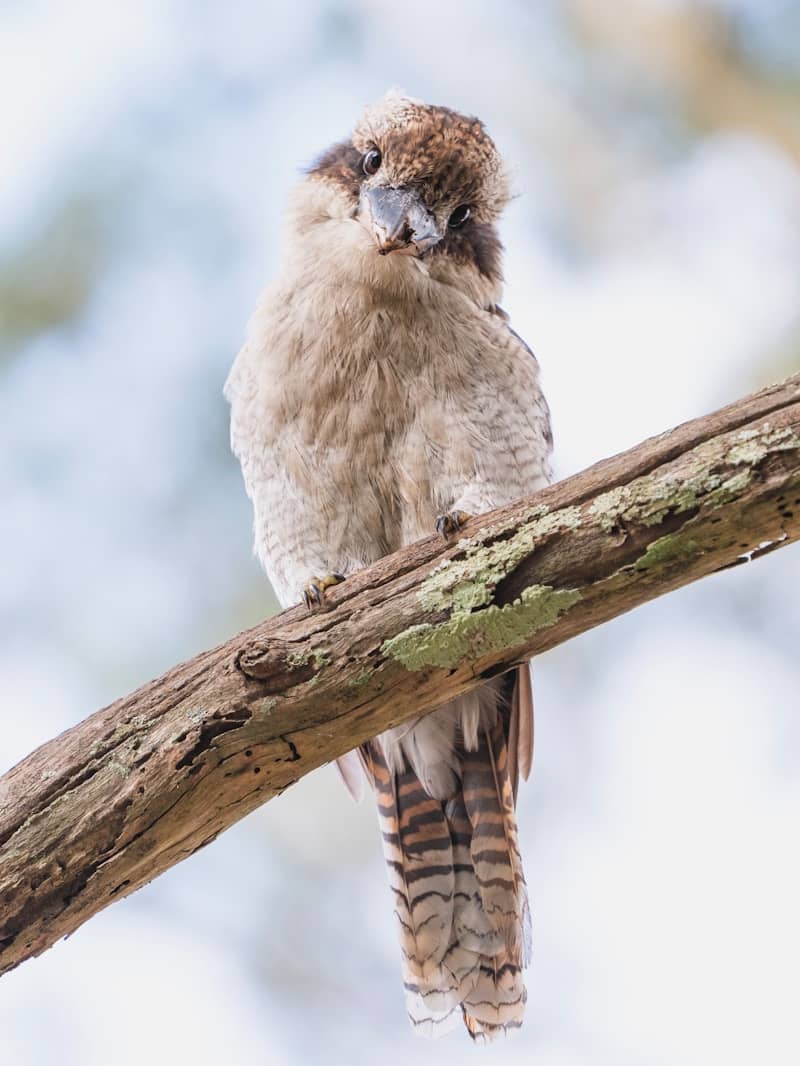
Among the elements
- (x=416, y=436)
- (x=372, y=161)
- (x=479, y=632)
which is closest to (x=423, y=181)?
(x=372, y=161)

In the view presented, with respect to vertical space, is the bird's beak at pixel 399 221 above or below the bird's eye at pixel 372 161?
below

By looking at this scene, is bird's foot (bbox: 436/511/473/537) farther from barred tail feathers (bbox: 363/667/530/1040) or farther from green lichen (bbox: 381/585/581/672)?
barred tail feathers (bbox: 363/667/530/1040)

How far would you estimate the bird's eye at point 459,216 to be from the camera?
3170 mm

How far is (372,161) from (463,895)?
1.97 meters

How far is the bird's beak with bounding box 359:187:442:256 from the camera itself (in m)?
2.84

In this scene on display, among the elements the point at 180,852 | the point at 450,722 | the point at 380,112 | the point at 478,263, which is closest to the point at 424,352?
the point at 478,263

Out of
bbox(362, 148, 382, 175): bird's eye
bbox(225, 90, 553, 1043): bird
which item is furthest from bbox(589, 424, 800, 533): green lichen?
bbox(362, 148, 382, 175): bird's eye

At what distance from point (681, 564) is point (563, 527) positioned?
0.21 meters

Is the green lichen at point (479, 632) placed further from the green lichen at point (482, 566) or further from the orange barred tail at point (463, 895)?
the orange barred tail at point (463, 895)

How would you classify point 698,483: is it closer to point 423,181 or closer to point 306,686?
point 306,686

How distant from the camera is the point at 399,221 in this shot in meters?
2.91

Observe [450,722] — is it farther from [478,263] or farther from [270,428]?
[478,263]

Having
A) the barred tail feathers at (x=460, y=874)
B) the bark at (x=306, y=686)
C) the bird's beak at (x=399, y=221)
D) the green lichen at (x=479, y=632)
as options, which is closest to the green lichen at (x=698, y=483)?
the bark at (x=306, y=686)

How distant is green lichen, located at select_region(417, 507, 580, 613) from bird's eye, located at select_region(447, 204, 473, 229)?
1.29 m
